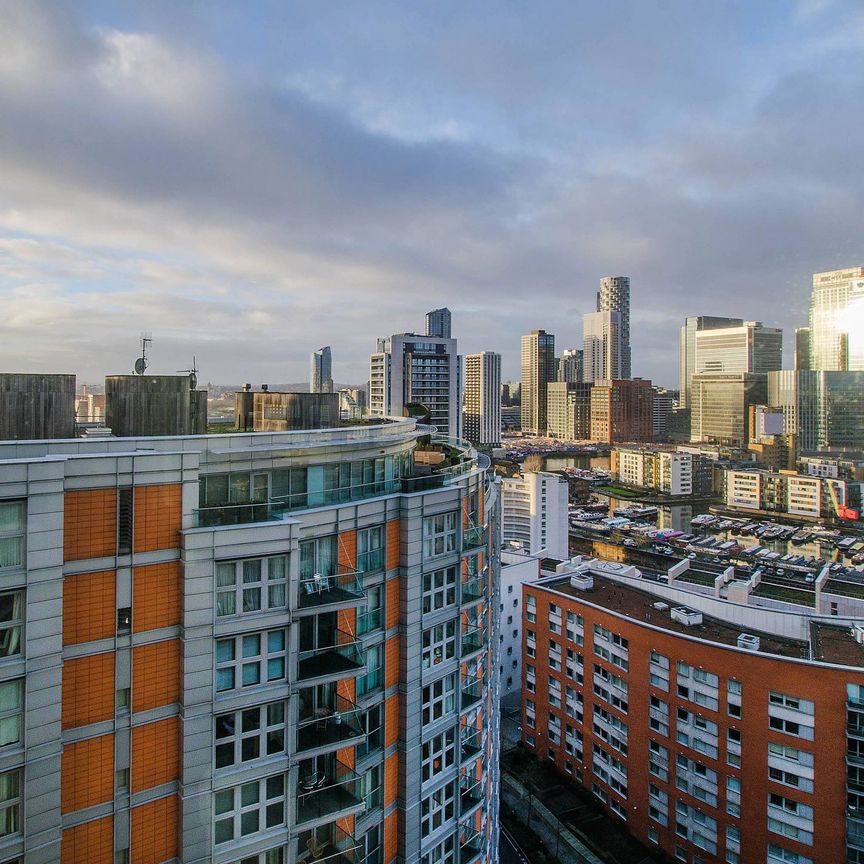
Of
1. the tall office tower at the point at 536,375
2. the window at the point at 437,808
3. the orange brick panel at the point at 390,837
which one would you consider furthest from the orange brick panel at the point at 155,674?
the tall office tower at the point at 536,375

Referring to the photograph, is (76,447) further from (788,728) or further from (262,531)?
(788,728)

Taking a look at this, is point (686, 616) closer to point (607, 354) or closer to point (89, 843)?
point (89, 843)

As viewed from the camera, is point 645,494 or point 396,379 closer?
point 396,379

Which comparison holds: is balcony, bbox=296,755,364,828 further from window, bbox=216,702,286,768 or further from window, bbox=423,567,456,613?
window, bbox=423,567,456,613

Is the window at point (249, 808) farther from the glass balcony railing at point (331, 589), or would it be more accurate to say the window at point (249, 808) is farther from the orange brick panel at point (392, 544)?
the orange brick panel at point (392, 544)

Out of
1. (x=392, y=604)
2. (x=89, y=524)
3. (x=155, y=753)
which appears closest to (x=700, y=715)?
(x=392, y=604)

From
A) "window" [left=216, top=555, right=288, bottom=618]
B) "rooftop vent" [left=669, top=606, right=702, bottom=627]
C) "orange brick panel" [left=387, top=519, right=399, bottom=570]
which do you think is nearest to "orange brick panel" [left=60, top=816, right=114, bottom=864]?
"window" [left=216, top=555, right=288, bottom=618]

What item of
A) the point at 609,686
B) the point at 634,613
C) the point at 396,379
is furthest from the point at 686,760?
the point at 396,379
